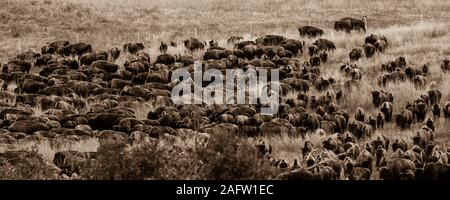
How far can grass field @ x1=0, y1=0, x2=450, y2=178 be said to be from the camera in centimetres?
2958

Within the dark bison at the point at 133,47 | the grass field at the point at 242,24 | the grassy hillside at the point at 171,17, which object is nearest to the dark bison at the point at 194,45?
the grass field at the point at 242,24

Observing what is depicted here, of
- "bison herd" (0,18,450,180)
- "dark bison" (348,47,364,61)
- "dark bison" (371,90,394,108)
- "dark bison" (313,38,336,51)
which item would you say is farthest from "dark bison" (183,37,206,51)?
"dark bison" (371,90,394,108)

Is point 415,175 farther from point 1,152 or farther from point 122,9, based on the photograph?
point 122,9

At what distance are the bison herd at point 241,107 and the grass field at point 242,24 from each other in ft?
2.12

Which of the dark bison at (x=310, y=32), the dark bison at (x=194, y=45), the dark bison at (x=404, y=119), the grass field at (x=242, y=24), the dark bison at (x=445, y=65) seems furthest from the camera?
the dark bison at (x=310, y=32)

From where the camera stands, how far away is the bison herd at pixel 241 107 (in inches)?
678

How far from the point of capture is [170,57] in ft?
100

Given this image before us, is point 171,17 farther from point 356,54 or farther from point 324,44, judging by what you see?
point 356,54

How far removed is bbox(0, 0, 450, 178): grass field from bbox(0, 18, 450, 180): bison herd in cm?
65

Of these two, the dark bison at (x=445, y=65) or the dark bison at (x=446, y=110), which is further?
the dark bison at (x=445, y=65)

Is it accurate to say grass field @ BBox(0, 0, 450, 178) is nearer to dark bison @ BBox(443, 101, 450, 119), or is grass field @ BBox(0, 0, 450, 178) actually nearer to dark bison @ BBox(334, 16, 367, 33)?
dark bison @ BBox(334, 16, 367, 33)

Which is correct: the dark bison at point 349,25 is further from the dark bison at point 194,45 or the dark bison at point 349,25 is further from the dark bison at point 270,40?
the dark bison at point 194,45

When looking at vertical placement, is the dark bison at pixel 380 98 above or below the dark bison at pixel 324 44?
below
